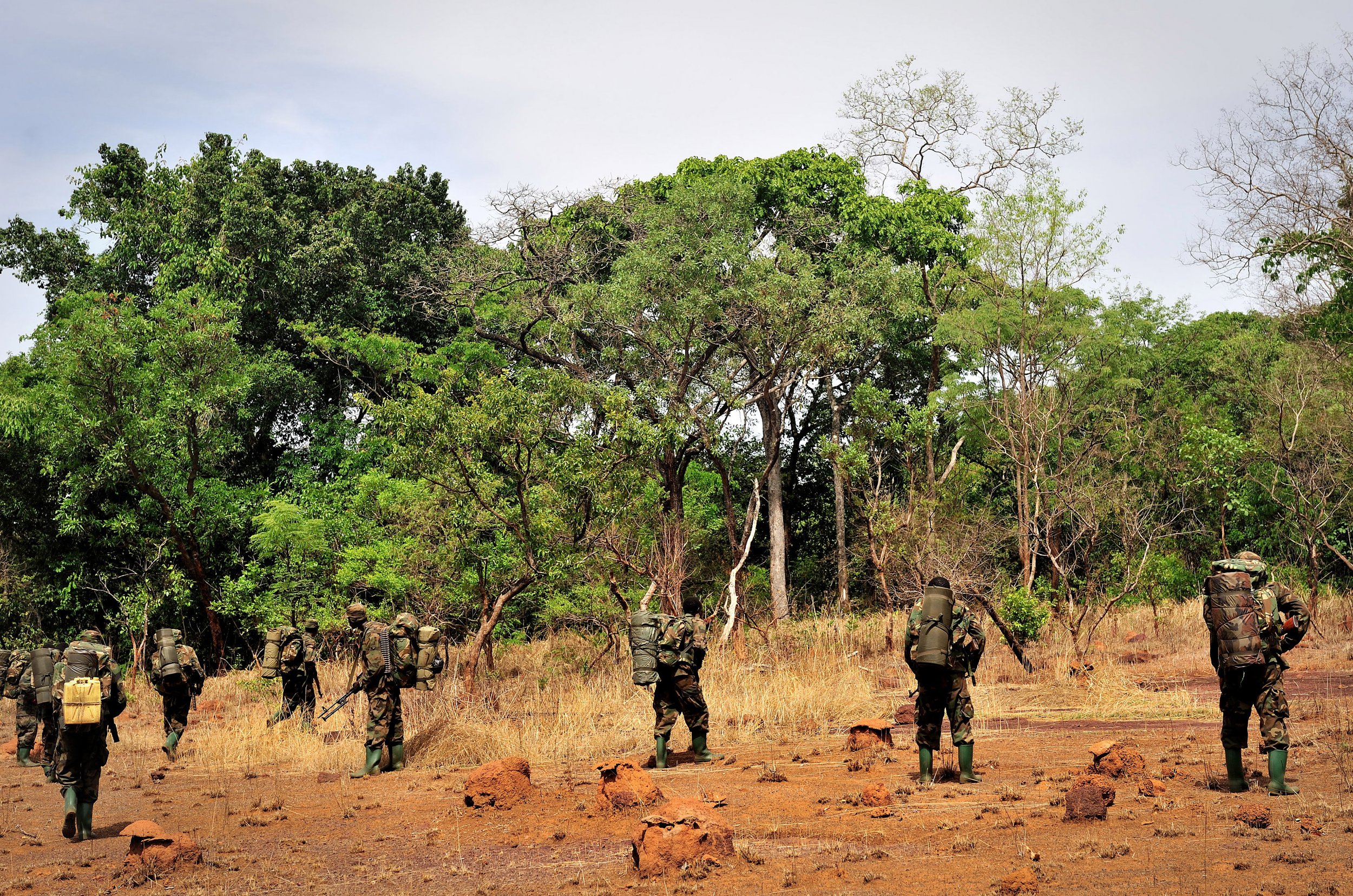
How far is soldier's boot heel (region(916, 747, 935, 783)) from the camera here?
9.16 meters

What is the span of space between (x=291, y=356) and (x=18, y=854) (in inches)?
827

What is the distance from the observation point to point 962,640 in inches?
352

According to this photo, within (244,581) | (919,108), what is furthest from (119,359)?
(919,108)

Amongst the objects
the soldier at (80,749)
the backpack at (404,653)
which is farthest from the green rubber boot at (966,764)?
the soldier at (80,749)

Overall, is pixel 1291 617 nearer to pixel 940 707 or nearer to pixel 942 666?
pixel 942 666

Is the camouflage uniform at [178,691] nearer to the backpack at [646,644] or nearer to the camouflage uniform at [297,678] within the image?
the camouflage uniform at [297,678]

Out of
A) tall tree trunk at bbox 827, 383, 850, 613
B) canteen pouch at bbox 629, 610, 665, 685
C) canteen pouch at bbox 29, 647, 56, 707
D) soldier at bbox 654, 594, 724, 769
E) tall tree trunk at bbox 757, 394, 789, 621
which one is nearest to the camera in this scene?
canteen pouch at bbox 29, 647, 56, 707

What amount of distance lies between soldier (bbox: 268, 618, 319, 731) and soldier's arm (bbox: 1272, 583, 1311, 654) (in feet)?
38.9

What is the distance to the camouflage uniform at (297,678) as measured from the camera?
15117mm

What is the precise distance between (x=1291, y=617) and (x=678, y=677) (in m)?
5.24

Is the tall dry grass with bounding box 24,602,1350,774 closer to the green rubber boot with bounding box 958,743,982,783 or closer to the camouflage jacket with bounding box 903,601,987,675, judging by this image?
the green rubber boot with bounding box 958,743,982,783

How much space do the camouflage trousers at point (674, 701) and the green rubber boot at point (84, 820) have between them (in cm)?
483

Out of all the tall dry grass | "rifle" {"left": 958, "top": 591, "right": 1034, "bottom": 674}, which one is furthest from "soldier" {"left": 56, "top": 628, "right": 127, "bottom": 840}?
"rifle" {"left": 958, "top": 591, "right": 1034, "bottom": 674}

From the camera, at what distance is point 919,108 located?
97.1 ft
